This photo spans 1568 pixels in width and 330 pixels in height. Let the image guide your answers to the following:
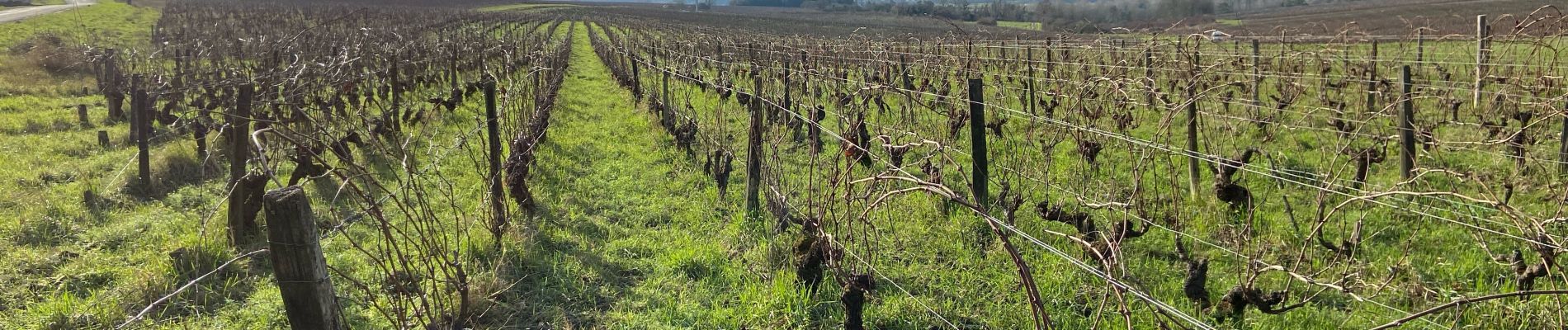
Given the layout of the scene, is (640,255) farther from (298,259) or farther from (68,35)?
(68,35)

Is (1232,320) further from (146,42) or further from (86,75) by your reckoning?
(146,42)

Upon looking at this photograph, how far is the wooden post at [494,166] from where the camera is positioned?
14.5ft

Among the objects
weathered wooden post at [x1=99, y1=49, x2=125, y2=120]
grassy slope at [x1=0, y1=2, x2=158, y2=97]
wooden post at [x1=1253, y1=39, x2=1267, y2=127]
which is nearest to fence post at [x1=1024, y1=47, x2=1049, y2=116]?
wooden post at [x1=1253, y1=39, x2=1267, y2=127]

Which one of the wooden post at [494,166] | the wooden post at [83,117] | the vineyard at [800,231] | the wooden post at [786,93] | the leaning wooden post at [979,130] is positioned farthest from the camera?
the wooden post at [83,117]

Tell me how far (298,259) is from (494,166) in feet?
8.95

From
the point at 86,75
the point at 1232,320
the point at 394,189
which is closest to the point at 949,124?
the point at 1232,320

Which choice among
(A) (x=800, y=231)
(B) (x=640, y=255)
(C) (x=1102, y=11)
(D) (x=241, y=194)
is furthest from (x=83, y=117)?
(C) (x=1102, y=11)

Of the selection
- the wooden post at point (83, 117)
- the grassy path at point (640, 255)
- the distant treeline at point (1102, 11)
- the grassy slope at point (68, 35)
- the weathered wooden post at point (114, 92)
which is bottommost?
the grassy path at point (640, 255)

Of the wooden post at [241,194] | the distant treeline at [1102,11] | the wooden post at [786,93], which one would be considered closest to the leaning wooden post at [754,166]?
the wooden post at [786,93]

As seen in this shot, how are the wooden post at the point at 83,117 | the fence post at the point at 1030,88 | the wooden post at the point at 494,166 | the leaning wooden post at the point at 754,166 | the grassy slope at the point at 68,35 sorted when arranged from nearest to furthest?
the wooden post at the point at 494,166 < the leaning wooden post at the point at 754,166 < the fence post at the point at 1030,88 < the wooden post at the point at 83,117 < the grassy slope at the point at 68,35

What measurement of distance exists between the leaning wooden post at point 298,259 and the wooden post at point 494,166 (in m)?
2.01

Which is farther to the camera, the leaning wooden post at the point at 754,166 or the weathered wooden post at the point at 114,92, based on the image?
the weathered wooden post at the point at 114,92

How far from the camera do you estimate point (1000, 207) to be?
4.51m

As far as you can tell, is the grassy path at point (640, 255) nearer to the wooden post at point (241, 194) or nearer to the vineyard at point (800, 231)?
the vineyard at point (800, 231)
